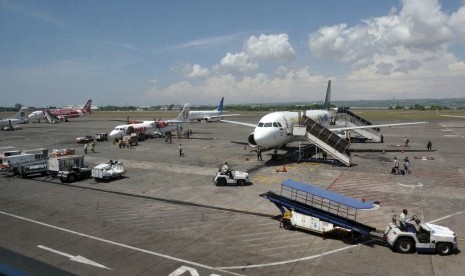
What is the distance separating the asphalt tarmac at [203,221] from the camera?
1698 cm

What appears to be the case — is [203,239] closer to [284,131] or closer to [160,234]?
[160,234]

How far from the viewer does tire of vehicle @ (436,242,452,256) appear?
1766cm

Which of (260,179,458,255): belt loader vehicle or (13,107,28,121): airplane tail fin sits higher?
(13,107,28,121): airplane tail fin

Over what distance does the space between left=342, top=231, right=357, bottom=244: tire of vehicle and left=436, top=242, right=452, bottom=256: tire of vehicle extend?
3.99 metres

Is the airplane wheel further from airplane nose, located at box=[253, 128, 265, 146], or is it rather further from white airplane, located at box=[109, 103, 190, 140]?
white airplane, located at box=[109, 103, 190, 140]

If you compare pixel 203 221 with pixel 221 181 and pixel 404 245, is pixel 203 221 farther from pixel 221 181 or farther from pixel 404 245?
pixel 404 245

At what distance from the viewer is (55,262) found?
17.6m

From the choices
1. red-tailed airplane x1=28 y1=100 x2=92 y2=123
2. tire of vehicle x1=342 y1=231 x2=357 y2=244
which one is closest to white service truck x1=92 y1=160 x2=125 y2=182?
tire of vehicle x1=342 y1=231 x2=357 y2=244

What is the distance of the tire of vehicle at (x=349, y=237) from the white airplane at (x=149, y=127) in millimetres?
55684

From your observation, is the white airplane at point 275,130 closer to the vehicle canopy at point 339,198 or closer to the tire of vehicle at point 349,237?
the vehicle canopy at point 339,198

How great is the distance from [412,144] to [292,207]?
46385mm

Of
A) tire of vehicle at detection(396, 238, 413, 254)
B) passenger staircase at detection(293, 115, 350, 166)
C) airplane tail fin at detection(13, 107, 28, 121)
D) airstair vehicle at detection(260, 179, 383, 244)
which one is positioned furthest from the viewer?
airplane tail fin at detection(13, 107, 28, 121)

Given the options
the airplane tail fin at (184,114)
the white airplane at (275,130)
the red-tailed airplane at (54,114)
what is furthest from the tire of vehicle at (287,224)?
the red-tailed airplane at (54,114)

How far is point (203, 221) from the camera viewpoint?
23.3 meters
